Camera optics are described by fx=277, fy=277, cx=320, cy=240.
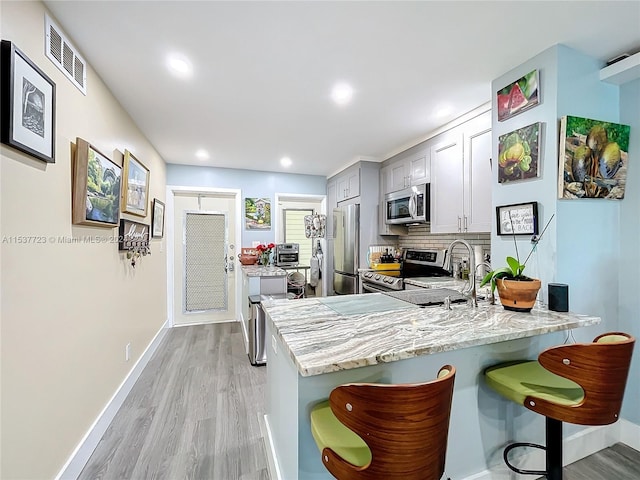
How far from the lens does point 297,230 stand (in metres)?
5.80

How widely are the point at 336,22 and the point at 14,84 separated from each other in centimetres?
146

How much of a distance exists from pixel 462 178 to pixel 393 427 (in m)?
2.44

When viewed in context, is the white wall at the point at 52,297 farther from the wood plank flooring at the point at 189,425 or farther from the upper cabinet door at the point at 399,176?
the upper cabinet door at the point at 399,176

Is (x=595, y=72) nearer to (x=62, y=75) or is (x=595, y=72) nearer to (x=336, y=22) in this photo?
(x=336, y=22)

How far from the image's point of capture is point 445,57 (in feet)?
5.83

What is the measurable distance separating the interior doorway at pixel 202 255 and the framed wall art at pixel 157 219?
442mm

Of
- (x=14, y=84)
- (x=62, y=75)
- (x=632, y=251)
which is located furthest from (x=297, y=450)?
(x=632, y=251)

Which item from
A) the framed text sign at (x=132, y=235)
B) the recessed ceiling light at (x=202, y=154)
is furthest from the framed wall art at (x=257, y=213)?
the framed text sign at (x=132, y=235)

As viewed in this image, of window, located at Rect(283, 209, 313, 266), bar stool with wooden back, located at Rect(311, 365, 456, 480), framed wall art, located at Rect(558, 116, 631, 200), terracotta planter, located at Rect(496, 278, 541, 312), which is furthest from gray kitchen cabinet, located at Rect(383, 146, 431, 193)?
bar stool with wooden back, located at Rect(311, 365, 456, 480)

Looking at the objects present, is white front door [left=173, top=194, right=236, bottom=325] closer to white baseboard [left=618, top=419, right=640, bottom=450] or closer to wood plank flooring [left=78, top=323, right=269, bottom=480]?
wood plank flooring [left=78, top=323, right=269, bottom=480]

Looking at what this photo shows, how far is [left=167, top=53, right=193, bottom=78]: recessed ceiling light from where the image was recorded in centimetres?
175

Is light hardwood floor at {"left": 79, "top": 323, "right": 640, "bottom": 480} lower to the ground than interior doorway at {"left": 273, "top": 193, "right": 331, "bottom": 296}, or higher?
lower

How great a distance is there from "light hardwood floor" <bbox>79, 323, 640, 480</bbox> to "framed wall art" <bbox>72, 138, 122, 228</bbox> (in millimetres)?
1460

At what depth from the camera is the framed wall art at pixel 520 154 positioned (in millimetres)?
1755
